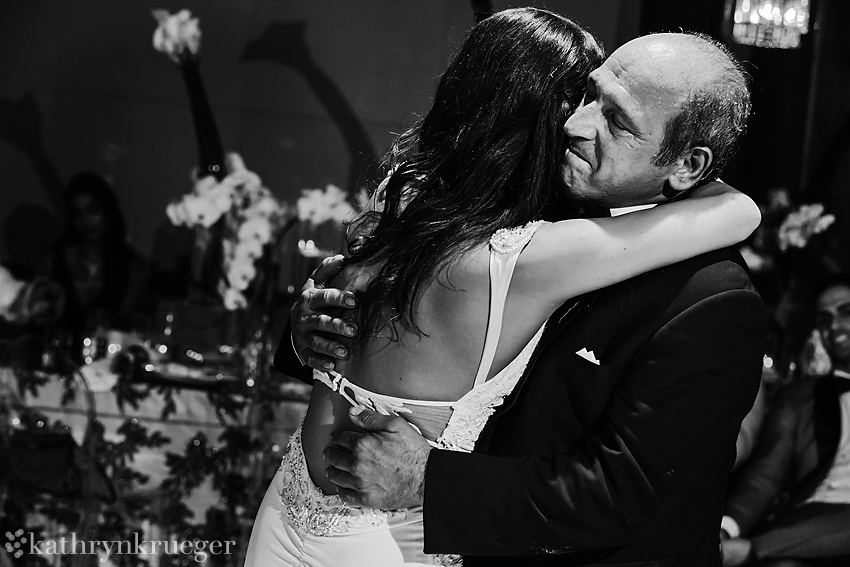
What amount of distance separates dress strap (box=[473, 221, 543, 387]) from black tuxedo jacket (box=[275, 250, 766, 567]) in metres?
0.14

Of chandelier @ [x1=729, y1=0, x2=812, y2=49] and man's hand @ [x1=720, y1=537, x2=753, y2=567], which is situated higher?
chandelier @ [x1=729, y1=0, x2=812, y2=49]

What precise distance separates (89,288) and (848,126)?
4231 mm

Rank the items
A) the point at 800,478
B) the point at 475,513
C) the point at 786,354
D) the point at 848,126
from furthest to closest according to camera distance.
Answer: the point at 848,126
the point at 786,354
the point at 800,478
the point at 475,513

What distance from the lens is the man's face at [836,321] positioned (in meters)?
4.19

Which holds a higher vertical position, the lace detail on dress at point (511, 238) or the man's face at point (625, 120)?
the man's face at point (625, 120)

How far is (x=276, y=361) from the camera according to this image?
83.4 inches

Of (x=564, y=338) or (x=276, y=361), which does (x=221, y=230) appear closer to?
(x=276, y=361)

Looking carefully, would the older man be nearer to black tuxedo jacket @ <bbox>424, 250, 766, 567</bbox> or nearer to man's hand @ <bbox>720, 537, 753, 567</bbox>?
black tuxedo jacket @ <bbox>424, 250, 766, 567</bbox>

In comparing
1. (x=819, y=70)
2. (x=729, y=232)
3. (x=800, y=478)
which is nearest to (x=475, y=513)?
(x=729, y=232)

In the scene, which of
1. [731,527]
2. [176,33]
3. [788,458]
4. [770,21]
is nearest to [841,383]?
[788,458]

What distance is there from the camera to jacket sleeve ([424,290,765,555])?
1.58m

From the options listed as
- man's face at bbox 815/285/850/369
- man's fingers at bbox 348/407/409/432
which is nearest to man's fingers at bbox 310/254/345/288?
man's fingers at bbox 348/407/409/432

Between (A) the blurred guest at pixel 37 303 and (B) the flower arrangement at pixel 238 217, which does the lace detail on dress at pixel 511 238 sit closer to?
(B) the flower arrangement at pixel 238 217

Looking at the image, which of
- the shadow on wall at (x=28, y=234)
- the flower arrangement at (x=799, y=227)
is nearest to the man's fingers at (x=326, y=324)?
the flower arrangement at (x=799, y=227)
